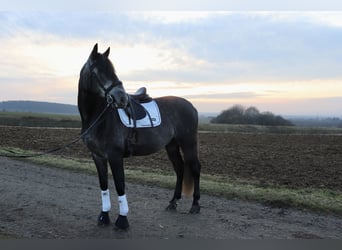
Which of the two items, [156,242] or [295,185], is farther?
[295,185]

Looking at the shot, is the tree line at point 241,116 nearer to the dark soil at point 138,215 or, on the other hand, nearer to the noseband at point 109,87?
the dark soil at point 138,215

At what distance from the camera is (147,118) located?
222 inches

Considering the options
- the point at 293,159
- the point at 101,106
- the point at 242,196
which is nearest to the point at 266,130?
the point at 293,159

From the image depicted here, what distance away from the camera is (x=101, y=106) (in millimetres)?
5117

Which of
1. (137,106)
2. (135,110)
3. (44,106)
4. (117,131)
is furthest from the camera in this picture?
(44,106)

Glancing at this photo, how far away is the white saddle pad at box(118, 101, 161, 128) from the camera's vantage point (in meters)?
5.28

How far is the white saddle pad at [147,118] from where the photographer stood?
5.28 meters

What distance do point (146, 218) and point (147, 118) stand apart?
5.53 ft

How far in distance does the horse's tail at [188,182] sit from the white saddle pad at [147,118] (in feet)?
3.98

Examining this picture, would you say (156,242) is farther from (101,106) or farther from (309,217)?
(309,217)

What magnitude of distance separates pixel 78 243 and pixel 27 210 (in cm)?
237

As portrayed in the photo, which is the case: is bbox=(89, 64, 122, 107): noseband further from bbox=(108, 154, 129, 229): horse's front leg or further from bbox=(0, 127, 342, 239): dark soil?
bbox=(0, 127, 342, 239): dark soil

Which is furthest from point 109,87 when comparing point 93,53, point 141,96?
point 141,96

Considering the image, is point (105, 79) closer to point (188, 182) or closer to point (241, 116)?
point (188, 182)
